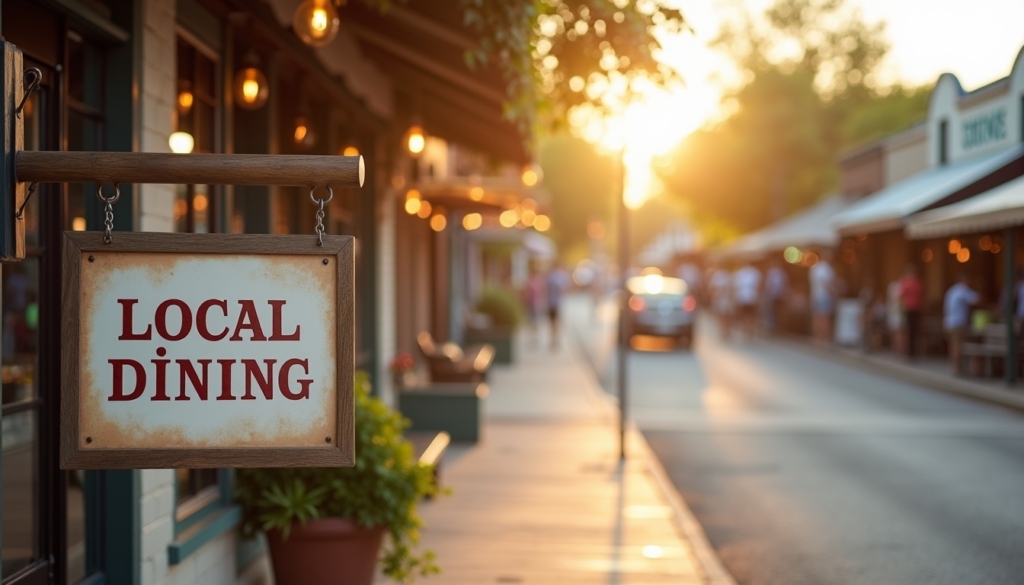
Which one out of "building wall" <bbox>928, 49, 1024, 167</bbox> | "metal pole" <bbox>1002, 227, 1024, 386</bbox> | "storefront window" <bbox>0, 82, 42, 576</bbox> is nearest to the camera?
"storefront window" <bbox>0, 82, 42, 576</bbox>

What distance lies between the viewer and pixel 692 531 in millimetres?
7340

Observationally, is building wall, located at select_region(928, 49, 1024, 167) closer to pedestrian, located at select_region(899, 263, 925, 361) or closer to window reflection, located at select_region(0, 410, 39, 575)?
pedestrian, located at select_region(899, 263, 925, 361)

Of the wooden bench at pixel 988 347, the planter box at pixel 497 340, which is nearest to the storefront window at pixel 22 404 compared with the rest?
the planter box at pixel 497 340

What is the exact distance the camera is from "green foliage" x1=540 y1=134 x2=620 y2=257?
74938 mm

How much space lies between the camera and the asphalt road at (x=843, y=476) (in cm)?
700

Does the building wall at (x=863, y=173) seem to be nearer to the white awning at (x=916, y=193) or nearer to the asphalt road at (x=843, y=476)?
the white awning at (x=916, y=193)

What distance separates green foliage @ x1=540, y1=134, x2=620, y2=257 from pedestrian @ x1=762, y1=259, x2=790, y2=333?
147ft

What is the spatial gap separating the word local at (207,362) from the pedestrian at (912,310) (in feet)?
63.5

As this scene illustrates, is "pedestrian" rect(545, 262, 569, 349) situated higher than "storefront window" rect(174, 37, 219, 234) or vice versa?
"storefront window" rect(174, 37, 219, 234)

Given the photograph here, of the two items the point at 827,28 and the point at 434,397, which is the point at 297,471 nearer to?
the point at 434,397

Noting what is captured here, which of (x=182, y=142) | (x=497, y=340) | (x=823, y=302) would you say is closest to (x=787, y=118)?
(x=823, y=302)

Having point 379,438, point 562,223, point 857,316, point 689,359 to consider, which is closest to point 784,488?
point 379,438

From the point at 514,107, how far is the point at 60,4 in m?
2.64

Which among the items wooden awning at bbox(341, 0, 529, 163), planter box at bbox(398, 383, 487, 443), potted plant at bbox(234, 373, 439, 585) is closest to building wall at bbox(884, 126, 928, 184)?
wooden awning at bbox(341, 0, 529, 163)
